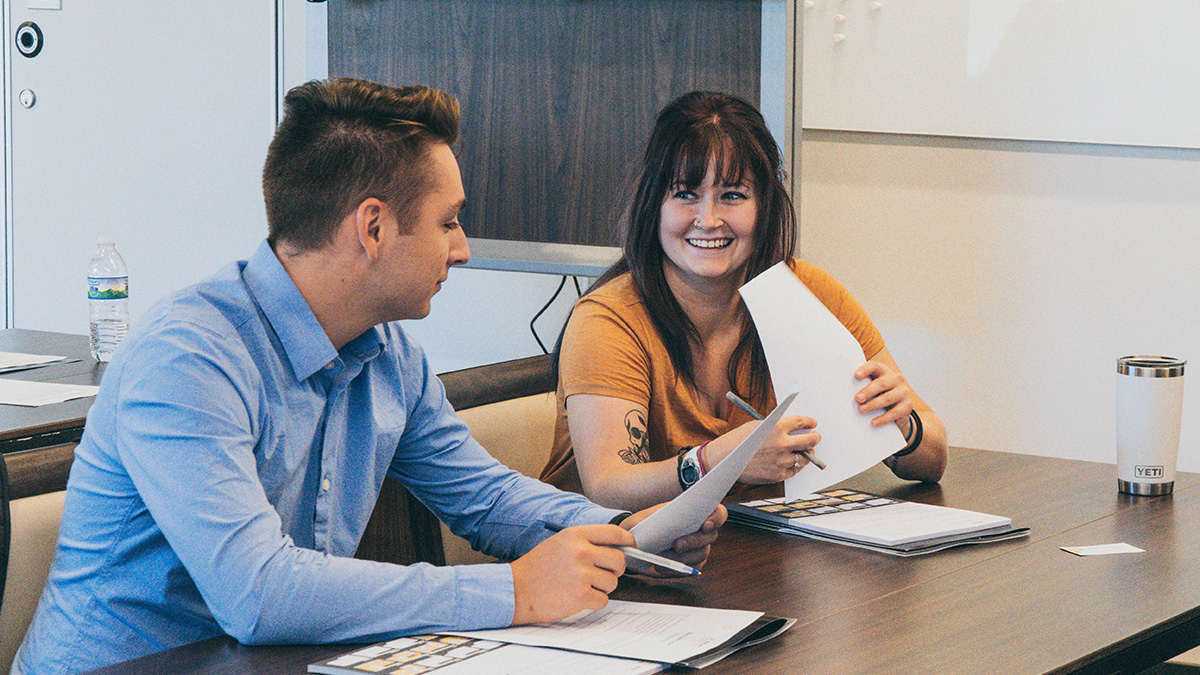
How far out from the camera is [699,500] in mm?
1268

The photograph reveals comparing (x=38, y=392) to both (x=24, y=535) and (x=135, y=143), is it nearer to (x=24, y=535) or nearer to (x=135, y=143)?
(x=24, y=535)

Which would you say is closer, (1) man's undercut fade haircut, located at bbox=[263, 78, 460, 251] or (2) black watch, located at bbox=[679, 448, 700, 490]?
(1) man's undercut fade haircut, located at bbox=[263, 78, 460, 251]

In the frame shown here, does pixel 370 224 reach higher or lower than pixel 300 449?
higher

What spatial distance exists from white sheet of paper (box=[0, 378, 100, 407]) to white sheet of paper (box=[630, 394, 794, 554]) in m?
1.30

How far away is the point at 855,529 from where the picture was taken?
154 centimetres

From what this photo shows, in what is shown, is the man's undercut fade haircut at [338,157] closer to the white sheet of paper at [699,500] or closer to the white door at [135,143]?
the white sheet of paper at [699,500]

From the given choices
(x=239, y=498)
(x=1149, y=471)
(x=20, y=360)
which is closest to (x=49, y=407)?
(x=20, y=360)

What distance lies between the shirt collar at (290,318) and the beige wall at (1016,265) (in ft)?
6.06

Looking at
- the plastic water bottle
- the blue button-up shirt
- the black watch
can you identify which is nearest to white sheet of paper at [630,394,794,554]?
the blue button-up shirt

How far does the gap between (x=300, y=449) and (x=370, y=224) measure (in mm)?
248

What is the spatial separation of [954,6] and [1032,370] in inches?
32.4

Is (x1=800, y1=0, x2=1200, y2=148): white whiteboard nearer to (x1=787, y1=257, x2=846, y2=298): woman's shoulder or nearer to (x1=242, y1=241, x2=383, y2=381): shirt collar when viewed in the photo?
(x1=787, y1=257, x2=846, y2=298): woman's shoulder

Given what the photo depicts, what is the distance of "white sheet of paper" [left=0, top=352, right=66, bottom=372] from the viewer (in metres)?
2.52

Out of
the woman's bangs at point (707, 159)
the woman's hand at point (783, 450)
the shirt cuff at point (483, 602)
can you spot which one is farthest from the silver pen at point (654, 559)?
the woman's bangs at point (707, 159)
